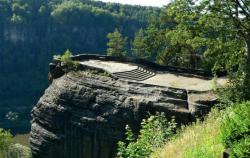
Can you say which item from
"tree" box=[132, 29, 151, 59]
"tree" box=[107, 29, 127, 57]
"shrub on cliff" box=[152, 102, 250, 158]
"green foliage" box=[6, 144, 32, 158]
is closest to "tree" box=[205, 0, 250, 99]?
"shrub on cliff" box=[152, 102, 250, 158]

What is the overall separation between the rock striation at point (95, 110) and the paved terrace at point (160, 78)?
1.32 metres

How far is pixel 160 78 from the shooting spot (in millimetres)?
30031

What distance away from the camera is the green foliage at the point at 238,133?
7.03m

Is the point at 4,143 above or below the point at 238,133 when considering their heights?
below

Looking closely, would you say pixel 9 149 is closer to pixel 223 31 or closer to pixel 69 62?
pixel 69 62

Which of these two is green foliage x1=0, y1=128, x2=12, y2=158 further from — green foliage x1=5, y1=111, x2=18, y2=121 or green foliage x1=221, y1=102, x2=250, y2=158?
green foliage x1=5, y1=111, x2=18, y2=121

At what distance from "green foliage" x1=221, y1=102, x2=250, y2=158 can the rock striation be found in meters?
14.3

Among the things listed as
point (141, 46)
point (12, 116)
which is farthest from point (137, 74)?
point (12, 116)

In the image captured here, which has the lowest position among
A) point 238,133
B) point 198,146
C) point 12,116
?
point 12,116

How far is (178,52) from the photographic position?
39125 mm

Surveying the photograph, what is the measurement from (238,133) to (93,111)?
64.1 feet

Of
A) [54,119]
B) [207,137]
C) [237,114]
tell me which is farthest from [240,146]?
[54,119]

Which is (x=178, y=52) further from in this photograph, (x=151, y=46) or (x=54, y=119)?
(x=54, y=119)

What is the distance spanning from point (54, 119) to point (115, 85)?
15.7 ft
